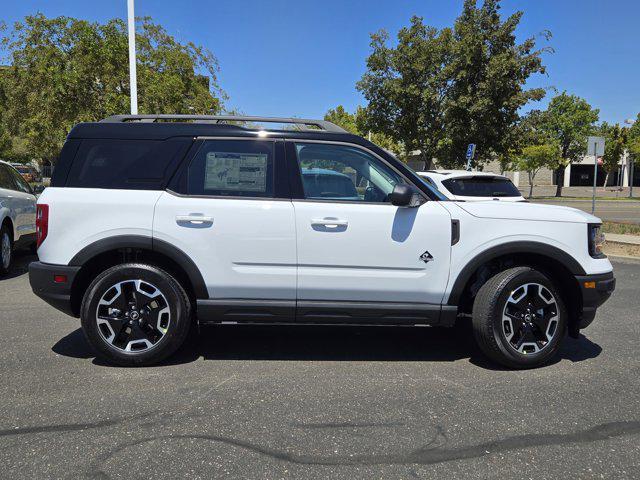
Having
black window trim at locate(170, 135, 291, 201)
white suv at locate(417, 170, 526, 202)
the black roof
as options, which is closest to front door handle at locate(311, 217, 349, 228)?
black window trim at locate(170, 135, 291, 201)

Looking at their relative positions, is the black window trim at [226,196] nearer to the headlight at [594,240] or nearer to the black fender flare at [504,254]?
the black fender flare at [504,254]

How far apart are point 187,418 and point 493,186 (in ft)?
24.9

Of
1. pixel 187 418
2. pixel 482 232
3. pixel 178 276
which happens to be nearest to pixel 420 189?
pixel 482 232

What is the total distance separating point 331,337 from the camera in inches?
204

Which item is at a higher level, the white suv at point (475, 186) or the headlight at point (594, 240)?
the white suv at point (475, 186)

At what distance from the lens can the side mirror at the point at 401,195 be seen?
397cm

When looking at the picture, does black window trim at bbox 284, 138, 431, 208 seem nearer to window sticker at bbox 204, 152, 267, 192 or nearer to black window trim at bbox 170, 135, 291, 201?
black window trim at bbox 170, 135, 291, 201

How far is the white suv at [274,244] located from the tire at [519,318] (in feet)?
0.04

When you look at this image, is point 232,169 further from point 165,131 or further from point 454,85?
point 454,85

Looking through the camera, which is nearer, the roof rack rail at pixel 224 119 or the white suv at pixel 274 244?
the white suv at pixel 274 244

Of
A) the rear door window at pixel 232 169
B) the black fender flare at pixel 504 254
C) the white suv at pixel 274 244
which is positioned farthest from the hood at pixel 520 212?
the rear door window at pixel 232 169

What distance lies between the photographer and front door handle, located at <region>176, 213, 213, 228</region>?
13.2 feet

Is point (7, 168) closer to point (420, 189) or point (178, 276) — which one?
point (178, 276)

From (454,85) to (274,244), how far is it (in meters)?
21.3
